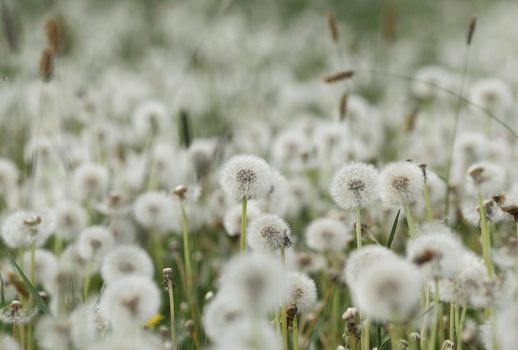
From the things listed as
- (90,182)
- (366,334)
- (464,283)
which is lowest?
(366,334)

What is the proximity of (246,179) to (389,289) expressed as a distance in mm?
817

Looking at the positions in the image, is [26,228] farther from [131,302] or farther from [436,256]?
[436,256]

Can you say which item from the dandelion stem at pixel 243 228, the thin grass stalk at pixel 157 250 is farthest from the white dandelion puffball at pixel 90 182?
the dandelion stem at pixel 243 228

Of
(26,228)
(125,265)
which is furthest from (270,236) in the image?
(26,228)

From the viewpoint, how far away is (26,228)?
2316 mm

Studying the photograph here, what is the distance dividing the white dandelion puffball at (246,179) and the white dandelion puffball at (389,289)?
0.74 metres

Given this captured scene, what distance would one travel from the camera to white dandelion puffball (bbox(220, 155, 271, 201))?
6.84 ft

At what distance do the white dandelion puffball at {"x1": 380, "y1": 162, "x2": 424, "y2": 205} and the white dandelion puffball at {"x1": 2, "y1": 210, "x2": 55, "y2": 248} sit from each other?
1.09m

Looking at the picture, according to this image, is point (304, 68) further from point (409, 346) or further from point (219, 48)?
point (409, 346)

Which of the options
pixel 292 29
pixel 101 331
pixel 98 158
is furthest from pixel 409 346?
pixel 292 29

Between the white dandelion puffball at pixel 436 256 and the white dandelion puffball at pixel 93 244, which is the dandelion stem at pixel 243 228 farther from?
the white dandelion puffball at pixel 93 244

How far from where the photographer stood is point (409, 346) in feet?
6.32

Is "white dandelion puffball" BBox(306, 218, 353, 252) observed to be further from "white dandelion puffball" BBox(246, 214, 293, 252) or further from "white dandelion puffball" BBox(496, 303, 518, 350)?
"white dandelion puffball" BBox(496, 303, 518, 350)

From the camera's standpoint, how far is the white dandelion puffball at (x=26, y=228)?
2285 millimetres
